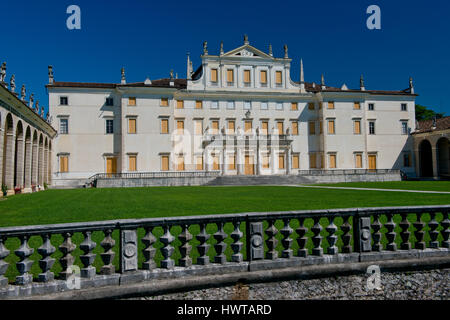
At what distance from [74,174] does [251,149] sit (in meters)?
22.2

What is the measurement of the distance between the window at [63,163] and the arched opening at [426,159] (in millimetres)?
48356

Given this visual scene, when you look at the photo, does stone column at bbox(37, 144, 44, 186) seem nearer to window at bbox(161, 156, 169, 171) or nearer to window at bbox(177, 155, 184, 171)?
window at bbox(161, 156, 169, 171)

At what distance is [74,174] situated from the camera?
133ft

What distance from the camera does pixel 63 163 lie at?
40.4m

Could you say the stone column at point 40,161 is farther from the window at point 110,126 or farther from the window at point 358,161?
the window at point 358,161

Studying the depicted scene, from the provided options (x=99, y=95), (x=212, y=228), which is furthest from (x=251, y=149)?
(x=212, y=228)

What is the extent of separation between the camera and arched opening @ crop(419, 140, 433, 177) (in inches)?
1932

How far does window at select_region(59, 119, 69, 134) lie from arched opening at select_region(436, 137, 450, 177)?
48.6 m

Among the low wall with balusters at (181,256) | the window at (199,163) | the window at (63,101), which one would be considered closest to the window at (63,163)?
the window at (63,101)

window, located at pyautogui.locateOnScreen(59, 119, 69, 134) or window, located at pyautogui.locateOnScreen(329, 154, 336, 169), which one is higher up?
window, located at pyautogui.locateOnScreen(59, 119, 69, 134)

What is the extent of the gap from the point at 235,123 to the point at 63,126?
2142cm

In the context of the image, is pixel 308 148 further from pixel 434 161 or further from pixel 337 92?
pixel 434 161

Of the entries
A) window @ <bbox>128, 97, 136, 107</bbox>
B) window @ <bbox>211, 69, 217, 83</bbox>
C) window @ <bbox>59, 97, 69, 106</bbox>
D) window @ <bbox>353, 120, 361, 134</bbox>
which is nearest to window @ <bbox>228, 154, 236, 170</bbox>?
window @ <bbox>211, 69, 217, 83</bbox>

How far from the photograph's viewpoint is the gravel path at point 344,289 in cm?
482
